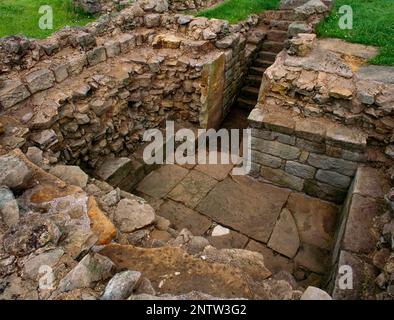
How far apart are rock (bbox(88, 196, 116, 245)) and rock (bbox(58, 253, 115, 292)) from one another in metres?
0.37

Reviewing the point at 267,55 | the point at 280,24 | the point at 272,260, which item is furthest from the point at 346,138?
the point at 280,24

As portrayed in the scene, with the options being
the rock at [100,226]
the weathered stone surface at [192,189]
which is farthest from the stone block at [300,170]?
the rock at [100,226]

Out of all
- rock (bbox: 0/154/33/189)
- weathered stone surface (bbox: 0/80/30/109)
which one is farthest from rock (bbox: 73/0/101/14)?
rock (bbox: 0/154/33/189)

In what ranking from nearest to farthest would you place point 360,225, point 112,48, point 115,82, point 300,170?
point 360,225 < point 300,170 < point 115,82 < point 112,48

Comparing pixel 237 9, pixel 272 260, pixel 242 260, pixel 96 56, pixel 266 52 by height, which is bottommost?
pixel 272 260

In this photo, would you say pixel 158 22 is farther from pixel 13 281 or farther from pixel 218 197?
pixel 13 281

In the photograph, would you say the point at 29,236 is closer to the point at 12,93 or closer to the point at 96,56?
the point at 12,93

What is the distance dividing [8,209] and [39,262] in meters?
0.56

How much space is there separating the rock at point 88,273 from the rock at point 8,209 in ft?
2.29

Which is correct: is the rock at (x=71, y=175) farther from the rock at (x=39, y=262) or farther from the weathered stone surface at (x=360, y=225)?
the weathered stone surface at (x=360, y=225)

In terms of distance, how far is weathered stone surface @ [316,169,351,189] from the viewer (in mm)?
4590

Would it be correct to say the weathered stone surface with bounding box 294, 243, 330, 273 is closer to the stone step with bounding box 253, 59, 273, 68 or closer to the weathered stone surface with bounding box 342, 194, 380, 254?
the weathered stone surface with bounding box 342, 194, 380, 254

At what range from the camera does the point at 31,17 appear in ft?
21.6
